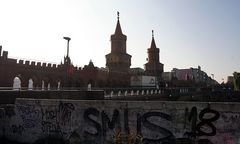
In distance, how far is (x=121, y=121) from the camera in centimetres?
964

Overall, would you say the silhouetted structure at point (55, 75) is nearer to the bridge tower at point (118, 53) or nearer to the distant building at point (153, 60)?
the bridge tower at point (118, 53)

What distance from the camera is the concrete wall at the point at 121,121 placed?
27.3 feet

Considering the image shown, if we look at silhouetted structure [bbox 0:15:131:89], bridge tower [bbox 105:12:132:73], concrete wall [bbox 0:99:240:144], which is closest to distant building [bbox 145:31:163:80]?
bridge tower [bbox 105:12:132:73]

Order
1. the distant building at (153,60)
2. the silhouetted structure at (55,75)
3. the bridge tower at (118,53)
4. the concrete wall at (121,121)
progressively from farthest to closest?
1. the distant building at (153,60)
2. the bridge tower at (118,53)
3. the silhouetted structure at (55,75)
4. the concrete wall at (121,121)

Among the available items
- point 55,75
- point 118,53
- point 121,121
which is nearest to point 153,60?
point 118,53

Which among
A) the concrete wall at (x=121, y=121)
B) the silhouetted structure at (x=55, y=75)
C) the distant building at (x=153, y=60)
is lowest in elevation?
the concrete wall at (x=121, y=121)

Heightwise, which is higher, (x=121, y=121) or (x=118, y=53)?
(x=118, y=53)

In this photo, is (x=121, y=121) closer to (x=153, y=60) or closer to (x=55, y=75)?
(x=55, y=75)

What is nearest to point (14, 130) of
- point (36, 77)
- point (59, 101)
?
point (59, 101)

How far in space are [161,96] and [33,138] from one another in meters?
35.3

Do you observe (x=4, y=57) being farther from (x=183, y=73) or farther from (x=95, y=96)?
(x=183, y=73)

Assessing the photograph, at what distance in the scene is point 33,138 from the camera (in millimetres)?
11195

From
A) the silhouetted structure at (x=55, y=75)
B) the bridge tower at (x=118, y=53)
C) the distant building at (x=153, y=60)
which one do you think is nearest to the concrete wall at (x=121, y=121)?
the silhouetted structure at (x=55, y=75)

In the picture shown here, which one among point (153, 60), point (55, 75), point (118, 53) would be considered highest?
point (118, 53)
